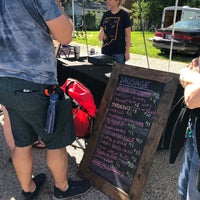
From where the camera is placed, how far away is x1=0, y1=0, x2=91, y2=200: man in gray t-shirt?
152cm

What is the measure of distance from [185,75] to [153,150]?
0.91 metres

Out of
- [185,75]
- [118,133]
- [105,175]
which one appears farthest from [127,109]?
[185,75]

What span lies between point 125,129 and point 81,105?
0.47 metres

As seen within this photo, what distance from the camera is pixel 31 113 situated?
173cm

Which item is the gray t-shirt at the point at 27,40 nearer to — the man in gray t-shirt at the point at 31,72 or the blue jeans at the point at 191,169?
the man in gray t-shirt at the point at 31,72

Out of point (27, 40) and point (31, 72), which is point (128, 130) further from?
point (27, 40)

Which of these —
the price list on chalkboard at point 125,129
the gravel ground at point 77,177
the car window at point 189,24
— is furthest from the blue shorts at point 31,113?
the car window at point 189,24

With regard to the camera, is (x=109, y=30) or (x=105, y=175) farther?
(x=109, y=30)

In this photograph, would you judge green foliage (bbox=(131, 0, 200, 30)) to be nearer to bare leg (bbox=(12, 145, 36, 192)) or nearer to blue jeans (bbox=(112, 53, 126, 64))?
blue jeans (bbox=(112, 53, 126, 64))

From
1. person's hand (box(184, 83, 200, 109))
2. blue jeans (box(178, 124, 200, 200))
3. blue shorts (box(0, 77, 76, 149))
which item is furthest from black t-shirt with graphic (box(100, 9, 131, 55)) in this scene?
person's hand (box(184, 83, 200, 109))

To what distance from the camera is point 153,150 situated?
6.75 feet

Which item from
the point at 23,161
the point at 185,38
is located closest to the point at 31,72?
the point at 23,161

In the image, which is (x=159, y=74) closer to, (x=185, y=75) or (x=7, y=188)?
(x=185, y=75)

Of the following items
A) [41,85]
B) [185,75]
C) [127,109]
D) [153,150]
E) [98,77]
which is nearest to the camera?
[185,75]
